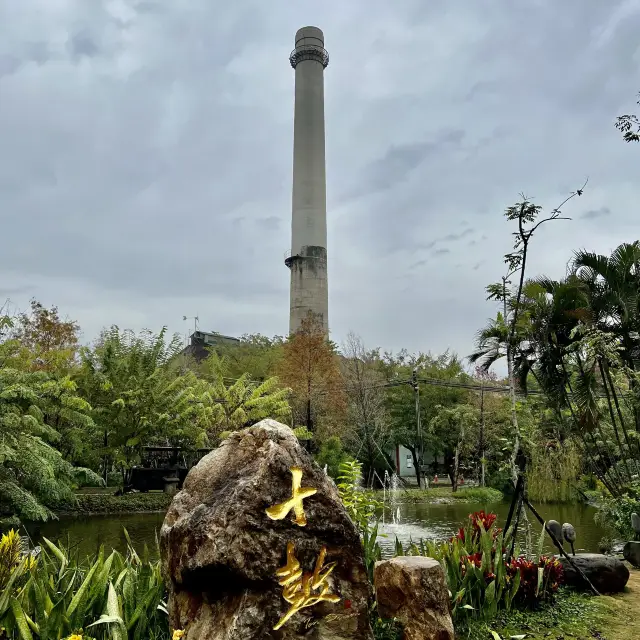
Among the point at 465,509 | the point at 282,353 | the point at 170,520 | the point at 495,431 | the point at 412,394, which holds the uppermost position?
the point at 282,353

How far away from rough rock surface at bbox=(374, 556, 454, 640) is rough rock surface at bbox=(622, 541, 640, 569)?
188 inches

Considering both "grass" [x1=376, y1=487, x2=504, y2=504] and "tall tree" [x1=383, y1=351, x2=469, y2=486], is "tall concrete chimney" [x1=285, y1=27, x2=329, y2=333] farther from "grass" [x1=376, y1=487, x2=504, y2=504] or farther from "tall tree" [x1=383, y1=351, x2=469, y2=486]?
"grass" [x1=376, y1=487, x2=504, y2=504]

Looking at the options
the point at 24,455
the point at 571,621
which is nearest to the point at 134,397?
the point at 24,455

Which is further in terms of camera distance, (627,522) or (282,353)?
(282,353)

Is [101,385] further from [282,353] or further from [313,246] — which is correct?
[313,246]

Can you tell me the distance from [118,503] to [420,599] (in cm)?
1276

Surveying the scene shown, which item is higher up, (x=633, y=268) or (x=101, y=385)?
(x=633, y=268)

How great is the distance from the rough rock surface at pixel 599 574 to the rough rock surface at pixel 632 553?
1.95 meters

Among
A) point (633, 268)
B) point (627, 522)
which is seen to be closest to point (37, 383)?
point (627, 522)

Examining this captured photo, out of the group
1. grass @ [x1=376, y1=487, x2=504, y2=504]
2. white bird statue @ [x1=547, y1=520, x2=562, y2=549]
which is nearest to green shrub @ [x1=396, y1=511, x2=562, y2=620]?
white bird statue @ [x1=547, y1=520, x2=562, y2=549]

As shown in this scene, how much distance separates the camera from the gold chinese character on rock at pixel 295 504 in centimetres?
318

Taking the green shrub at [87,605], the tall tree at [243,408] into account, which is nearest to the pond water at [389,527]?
the tall tree at [243,408]

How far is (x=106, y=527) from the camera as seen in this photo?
12.0 meters

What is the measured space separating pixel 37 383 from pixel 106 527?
3545mm
